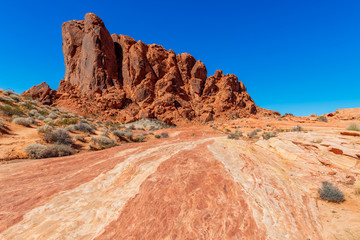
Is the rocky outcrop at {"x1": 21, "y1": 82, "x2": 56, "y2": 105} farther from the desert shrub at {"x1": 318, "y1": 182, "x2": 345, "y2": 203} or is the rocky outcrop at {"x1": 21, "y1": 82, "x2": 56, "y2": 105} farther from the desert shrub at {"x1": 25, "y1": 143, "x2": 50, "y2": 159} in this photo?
the desert shrub at {"x1": 318, "y1": 182, "x2": 345, "y2": 203}

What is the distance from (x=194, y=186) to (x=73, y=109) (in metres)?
38.9

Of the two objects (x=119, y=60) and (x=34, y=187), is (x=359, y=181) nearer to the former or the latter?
(x=34, y=187)

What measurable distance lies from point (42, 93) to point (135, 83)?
20.8m

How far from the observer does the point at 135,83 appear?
42.6 metres

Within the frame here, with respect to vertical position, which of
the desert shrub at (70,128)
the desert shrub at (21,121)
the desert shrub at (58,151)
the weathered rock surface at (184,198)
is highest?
the desert shrub at (21,121)

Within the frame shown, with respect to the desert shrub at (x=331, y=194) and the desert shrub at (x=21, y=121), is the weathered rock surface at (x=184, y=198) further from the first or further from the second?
the desert shrub at (x=21, y=121)

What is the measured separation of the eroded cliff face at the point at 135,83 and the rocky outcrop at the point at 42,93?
1.87 m

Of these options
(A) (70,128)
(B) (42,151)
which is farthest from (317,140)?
(A) (70,128)

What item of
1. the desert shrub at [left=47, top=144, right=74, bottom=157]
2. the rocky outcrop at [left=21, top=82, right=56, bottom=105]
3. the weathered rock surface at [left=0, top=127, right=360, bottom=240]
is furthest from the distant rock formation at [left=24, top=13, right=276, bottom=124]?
the weathered rock surface at [left=0, top=127, right=360, bottom=240]

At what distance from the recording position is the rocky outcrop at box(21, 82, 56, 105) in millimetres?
33459

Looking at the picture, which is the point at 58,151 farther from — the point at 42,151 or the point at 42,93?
the point at 42,93

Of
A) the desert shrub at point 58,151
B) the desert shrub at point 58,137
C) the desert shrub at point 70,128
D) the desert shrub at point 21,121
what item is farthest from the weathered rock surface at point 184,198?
the desert shrub at point 21,121

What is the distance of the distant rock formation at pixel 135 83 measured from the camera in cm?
3803

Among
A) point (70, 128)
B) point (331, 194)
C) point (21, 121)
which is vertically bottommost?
point (331, 194)
